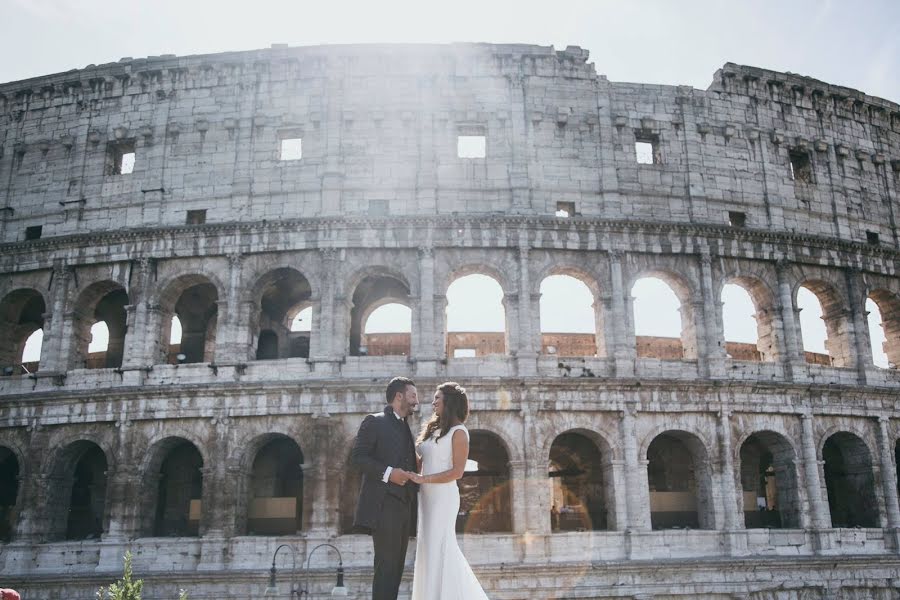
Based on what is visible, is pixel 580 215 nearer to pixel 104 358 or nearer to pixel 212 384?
pixel 212 384

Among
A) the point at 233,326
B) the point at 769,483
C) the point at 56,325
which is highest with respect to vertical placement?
the point at 56,325

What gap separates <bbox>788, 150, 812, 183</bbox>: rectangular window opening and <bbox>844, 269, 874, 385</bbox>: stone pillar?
10.5ft

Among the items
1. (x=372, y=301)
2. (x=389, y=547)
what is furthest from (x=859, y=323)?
(x=389, y=547)

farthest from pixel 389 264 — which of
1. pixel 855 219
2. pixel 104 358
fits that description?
pixel 855 219

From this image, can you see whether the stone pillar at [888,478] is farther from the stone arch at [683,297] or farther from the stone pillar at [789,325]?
the stone arch at [683,297]

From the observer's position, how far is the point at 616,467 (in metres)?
19.0

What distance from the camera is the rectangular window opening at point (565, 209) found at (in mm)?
21078

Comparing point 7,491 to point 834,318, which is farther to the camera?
point 834,318

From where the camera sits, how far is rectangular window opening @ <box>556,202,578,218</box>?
21078 mm

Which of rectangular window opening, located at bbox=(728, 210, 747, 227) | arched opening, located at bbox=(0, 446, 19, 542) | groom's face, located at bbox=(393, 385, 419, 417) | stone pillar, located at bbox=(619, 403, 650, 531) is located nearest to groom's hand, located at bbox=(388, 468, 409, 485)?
groom's face, located at bbox=(393, 385, 419, 417)

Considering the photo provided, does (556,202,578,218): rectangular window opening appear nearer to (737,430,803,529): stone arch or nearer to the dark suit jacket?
(737,430,803,529): stone arch

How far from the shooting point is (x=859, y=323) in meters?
22.0

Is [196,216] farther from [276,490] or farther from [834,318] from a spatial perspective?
[834,318]

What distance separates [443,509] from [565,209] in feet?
51.8
